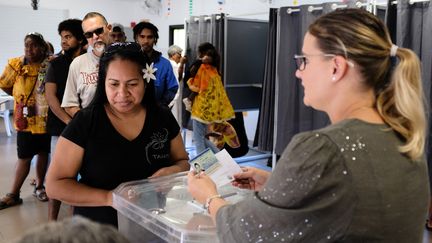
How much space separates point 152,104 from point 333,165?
2.88ft

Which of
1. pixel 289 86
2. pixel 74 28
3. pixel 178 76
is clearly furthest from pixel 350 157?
pixel 178 76

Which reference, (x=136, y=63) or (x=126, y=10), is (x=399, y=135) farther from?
(x=126, y=10)

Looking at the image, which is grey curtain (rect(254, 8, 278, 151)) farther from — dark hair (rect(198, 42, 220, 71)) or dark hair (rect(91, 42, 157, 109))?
dark hair (rect(91, 42, 157, 109))

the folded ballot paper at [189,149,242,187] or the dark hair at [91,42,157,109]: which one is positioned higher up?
the dark hair at [91,42,157,109]

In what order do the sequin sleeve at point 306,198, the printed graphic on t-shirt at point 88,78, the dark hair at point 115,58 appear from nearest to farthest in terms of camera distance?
the sequin sleeve at point 306,198 → the dark hair at point 115,58 → the printed graphic on t-shirt at point 88,78

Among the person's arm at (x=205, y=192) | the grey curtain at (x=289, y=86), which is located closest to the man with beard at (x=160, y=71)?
the grey curtain at (x=289, y=86)

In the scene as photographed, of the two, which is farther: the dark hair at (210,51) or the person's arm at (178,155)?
the dark hair at (210,51)

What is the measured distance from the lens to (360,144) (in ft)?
2.39

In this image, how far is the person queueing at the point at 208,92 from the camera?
3.95 metres

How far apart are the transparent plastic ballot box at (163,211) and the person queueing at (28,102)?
2223 mm

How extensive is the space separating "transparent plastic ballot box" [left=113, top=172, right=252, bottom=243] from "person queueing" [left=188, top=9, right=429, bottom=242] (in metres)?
0.19

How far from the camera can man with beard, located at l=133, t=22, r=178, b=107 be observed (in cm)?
321

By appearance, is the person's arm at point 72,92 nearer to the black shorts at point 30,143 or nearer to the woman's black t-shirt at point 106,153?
the black shorts at point 30,143

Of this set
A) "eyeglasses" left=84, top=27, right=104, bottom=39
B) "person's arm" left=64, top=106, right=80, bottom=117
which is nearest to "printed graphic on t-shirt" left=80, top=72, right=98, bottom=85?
"person's arm" left=64, top=106, right=80, bottom=117
